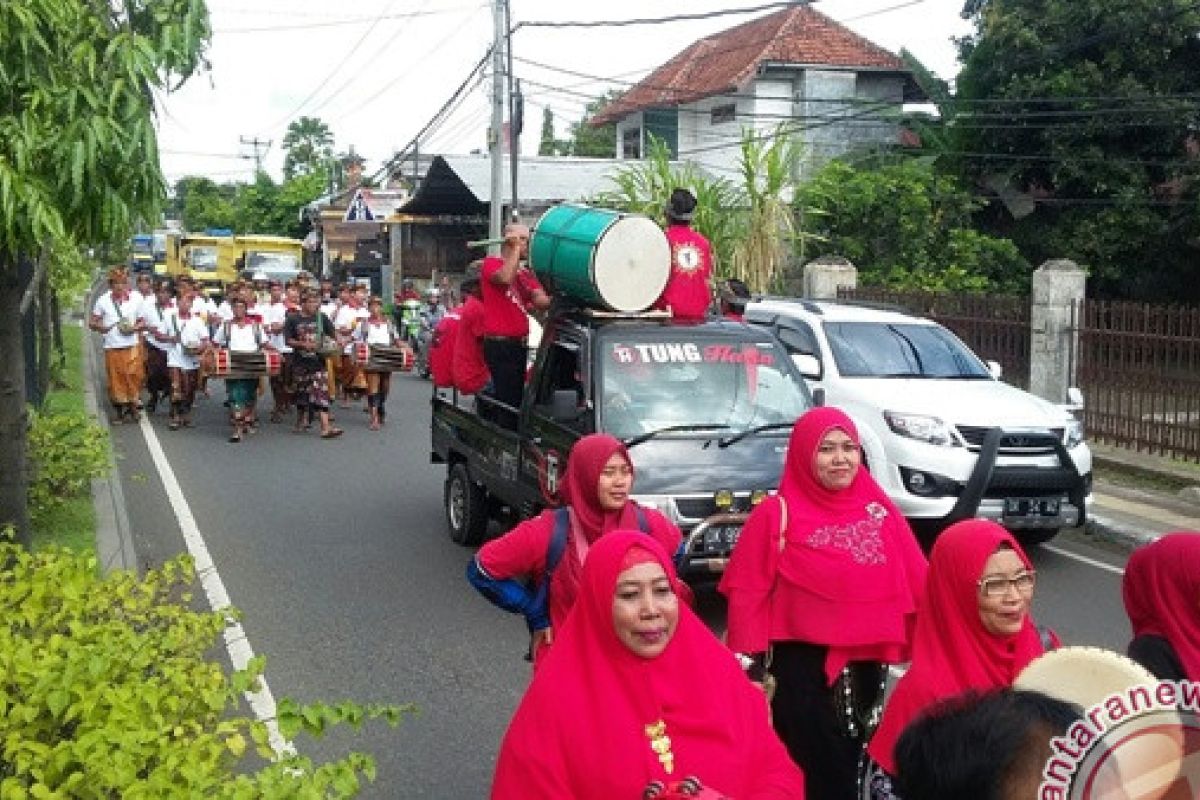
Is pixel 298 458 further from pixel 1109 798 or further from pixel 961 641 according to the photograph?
pixel 1109 798

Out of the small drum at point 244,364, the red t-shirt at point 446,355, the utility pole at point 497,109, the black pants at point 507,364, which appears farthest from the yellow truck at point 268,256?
the black pants at point 507,364

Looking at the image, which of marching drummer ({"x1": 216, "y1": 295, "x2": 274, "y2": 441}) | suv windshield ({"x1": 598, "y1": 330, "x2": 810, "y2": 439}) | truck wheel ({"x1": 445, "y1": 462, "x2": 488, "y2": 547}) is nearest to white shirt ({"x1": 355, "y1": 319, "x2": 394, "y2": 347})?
marching drummer ({"x1": 216, "y1": 295, "x2": 274, "y2": 441})

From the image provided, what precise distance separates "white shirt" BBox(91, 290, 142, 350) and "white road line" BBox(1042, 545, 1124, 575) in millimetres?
11758

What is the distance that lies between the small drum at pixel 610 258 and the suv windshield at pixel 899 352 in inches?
131

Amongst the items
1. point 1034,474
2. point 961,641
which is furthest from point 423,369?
point 961,641

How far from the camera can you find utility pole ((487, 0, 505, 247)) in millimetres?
27922

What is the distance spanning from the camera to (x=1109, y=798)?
1.65 meters

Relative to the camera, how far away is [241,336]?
58.2 feet

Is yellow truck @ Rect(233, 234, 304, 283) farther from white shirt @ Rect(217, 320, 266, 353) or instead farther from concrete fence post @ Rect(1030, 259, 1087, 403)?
concrete fence post @ Rect(1030, 259, 1087, 403)

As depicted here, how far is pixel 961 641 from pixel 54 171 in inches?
133

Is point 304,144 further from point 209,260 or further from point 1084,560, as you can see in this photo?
point 1084,560

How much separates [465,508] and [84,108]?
6.44 m

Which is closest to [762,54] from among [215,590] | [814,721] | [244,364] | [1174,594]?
[244,364]

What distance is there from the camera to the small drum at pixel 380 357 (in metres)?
18.3
